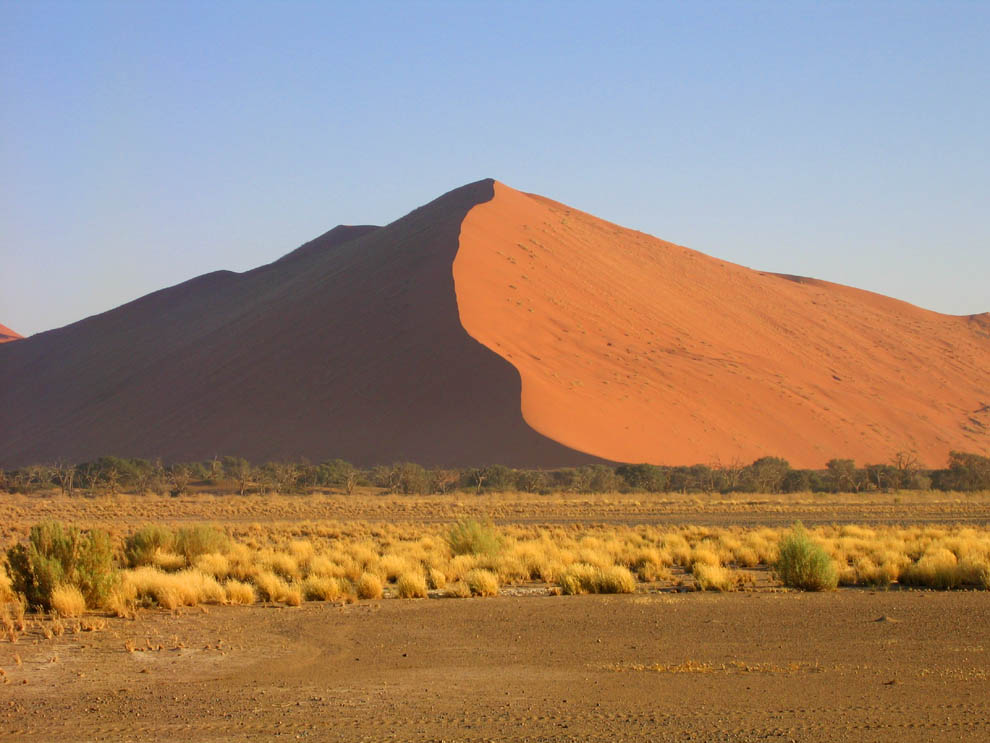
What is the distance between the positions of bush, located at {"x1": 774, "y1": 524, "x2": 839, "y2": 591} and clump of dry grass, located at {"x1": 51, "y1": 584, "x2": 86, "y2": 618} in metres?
8.54

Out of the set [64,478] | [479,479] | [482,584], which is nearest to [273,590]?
[482,584]

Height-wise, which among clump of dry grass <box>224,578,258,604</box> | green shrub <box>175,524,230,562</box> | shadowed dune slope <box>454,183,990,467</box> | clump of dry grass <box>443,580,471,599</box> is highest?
shadowed dune slope <box>454,183,990,467</box>

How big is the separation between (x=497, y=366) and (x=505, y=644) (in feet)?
137

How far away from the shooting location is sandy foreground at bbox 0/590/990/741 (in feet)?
22.4

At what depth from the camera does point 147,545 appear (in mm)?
16359

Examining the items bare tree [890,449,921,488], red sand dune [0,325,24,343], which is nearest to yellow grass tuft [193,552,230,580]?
bare tree [890,449,921,488]

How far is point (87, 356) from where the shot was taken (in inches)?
2980

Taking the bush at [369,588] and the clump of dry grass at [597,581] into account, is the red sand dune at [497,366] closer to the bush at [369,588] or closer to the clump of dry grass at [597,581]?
the clump of dry grass at [597,581]

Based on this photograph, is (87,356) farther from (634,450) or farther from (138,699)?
(138,699)

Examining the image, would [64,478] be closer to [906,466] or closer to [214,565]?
[214,565]

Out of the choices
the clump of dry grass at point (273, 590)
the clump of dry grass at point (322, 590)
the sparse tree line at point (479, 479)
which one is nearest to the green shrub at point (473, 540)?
the clump of dry grass at point (322, 590)

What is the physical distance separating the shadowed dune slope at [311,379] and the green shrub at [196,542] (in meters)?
30.4

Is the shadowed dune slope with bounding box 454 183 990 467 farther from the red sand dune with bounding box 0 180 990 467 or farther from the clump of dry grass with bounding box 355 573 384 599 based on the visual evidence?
the clump of dry grass with bounding box 355 573 384 599

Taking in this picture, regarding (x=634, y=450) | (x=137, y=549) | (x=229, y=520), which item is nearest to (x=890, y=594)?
(x=137, y=549)
